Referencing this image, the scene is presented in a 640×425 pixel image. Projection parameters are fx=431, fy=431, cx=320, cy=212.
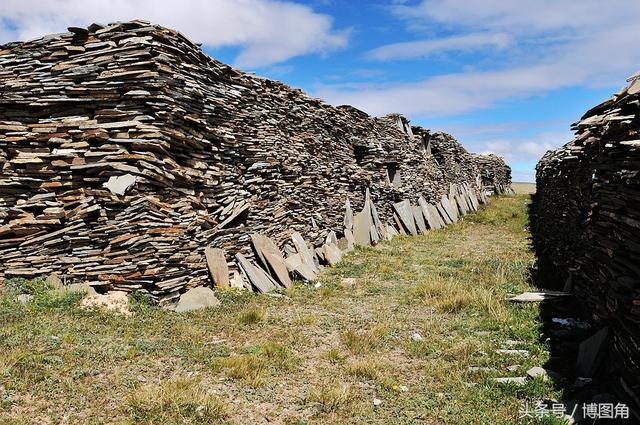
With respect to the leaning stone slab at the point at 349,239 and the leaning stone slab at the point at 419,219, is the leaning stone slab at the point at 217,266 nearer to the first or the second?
the leaning stone slab at the point at 349,239

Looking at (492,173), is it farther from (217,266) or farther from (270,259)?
(217,266)

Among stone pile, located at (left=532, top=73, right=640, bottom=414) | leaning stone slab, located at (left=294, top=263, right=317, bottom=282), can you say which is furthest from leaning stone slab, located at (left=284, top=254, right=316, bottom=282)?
stone pile, located at (left=532, top=73, right=640, bottom=414)

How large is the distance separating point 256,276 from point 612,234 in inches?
283

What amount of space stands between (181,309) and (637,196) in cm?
731

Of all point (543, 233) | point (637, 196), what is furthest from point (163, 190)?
point (543, 233)

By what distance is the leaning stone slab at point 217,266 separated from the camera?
944 centimetres

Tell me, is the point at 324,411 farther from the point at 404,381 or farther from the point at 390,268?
the point at 390,268

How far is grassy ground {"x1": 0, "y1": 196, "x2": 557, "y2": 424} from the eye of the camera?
475 cm

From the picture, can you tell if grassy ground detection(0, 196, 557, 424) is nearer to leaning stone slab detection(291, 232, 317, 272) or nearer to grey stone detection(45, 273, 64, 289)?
grey stone detection(45, 273, 64, 289)

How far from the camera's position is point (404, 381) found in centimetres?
562

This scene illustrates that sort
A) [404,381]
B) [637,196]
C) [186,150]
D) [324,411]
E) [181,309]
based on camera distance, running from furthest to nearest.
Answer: [186,150], [181,309], [404,381], [324,411], [637,196]

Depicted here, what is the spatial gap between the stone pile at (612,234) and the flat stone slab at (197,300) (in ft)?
21.8

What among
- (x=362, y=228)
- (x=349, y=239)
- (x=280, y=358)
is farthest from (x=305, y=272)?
(x=362, y=228)

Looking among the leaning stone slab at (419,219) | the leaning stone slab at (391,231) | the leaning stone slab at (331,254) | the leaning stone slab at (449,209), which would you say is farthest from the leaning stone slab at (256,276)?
the leaning stone slab at (449,209)
